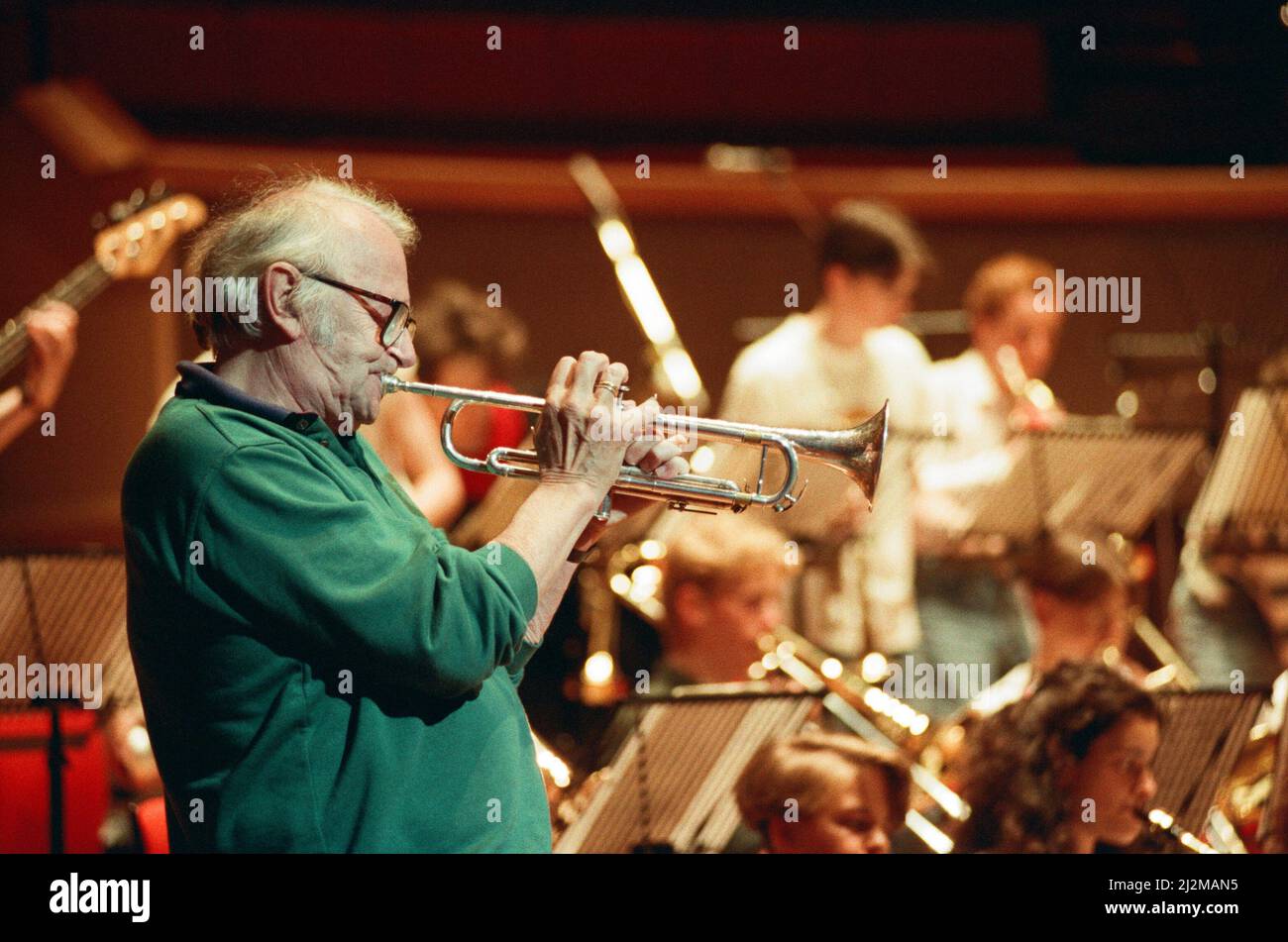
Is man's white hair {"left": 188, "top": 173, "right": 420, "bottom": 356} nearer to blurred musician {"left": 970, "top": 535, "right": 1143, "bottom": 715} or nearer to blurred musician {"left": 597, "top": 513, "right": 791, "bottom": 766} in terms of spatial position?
blurred musician {"left": 597, "top": 513, "right": 791, "bottom": 766}

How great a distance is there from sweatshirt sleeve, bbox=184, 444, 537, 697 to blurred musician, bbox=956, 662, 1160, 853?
1653 mm

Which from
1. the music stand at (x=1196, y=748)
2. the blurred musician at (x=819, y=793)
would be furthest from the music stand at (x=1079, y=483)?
the blurred musician at (x=819, y=793)

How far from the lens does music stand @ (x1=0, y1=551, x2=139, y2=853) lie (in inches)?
141

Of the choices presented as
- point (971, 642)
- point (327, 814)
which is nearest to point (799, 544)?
point (971, 642)

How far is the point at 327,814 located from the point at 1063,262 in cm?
658

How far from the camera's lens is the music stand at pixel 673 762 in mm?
3232

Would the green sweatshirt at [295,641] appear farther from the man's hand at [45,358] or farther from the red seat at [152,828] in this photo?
the man's hand at [45,358]

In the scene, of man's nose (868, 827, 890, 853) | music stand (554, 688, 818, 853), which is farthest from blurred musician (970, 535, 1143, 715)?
music stand (554, 688, 818, 853)

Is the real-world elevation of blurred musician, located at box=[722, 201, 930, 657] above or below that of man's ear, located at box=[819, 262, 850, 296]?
below

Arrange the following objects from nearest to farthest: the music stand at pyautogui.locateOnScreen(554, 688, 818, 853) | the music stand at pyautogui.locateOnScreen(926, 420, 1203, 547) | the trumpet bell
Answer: the trumpet bell → the music stand at pyautogui.locateOnScreen(554, 688, 818, 853) → the music stand at pyautogui.locateOnScreen(926, 420, 1203, 547)

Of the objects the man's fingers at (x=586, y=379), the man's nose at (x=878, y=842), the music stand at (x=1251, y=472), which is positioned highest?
the man's fingers at (x=586, y=379)

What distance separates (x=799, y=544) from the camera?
509 centimetres

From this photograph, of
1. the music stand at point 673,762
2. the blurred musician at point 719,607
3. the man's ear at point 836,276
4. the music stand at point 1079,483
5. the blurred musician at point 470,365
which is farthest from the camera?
the man's ear at point 836,276
